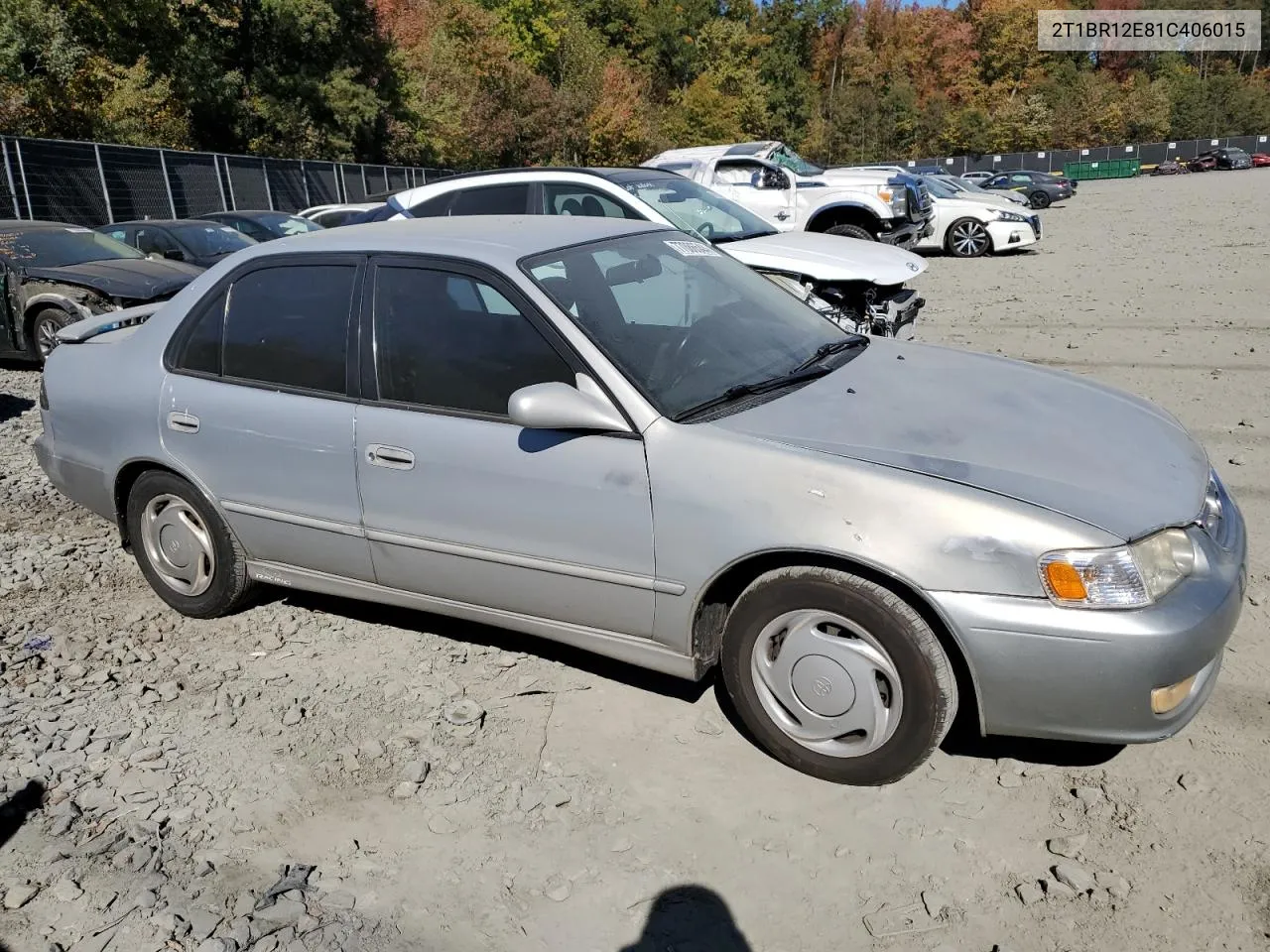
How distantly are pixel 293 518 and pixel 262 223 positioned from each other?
520 inches

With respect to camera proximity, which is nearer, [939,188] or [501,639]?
[501,639]

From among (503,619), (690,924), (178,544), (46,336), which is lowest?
(690,924)

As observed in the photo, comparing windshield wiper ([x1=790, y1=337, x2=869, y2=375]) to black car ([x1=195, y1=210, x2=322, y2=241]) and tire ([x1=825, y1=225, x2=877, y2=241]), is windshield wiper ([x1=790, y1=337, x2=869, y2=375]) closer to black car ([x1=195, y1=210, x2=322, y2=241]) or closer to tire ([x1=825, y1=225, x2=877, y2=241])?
tire ([x1=825, y1=225, x2=877, y2=241])

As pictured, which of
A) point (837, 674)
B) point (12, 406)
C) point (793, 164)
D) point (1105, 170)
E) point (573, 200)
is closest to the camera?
point (837, 674)

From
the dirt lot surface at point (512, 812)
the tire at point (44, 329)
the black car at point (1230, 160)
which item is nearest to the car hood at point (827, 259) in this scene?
the dirt lot surface at point (512, 812)

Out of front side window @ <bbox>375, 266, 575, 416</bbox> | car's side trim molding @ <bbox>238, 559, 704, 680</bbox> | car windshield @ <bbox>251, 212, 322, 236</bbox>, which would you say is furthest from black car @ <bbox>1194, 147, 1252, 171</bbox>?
car's side trim molding @ <bbox>238, 559, 704, 680</bbox>

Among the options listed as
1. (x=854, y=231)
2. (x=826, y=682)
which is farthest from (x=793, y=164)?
(x=826, y=682)

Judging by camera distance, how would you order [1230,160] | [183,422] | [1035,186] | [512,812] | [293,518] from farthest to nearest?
[1230,160] < [1035,186] < [183,422] < [293,518] < [512,812]

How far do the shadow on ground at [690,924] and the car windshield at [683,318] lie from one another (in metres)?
1.36

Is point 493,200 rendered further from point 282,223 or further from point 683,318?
point 282,223

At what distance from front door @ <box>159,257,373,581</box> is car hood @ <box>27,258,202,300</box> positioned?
571 cm

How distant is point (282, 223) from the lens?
52.2ft

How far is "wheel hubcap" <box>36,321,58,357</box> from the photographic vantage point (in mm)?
9133

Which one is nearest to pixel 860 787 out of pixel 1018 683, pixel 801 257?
pixel 1018 683
